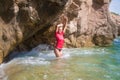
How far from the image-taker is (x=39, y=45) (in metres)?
16.4

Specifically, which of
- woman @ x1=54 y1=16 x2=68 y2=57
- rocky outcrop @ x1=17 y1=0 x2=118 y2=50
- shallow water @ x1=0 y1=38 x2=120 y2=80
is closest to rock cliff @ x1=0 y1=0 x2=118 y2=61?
rocky outcrop @ x1=17 y1=0 x2=118 y2=50

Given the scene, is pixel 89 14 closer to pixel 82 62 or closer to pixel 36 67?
pixel 82 62

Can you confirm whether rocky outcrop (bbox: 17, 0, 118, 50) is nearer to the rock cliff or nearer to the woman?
the rock cliff

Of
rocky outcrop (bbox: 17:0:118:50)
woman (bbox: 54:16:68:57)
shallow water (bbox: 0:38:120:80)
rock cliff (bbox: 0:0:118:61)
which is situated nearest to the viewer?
shallow water (bbox: 0:38:120:80)

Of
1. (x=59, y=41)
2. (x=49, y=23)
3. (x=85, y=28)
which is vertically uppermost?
(x=49, y=23)

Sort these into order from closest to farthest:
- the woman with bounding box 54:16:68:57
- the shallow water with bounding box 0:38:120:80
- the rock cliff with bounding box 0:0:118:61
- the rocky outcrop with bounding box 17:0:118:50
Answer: the shallow water with bounding box 0:38:120:80 → the rock cliff with bounding box 0:0:118:61 → the woman with bounding box 54:16:68:57 → the rocky outcrop with bounding box 17:0:118:50

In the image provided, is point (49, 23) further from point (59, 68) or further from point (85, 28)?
point (85, 28)

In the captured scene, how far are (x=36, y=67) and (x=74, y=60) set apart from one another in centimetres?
264

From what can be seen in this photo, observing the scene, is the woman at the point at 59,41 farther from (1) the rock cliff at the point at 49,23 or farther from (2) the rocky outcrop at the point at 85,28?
(2) the rocky outcrop at the point at 85,28

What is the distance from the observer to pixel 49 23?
14859mm

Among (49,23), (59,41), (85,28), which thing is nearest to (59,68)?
(59,41)

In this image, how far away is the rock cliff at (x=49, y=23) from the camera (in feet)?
38.3

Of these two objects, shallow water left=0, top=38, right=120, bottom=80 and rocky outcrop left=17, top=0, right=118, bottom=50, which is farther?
rocky outcrop left=17, top=0, right=118, bottom=50

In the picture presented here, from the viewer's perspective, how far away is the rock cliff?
38.3 feet
